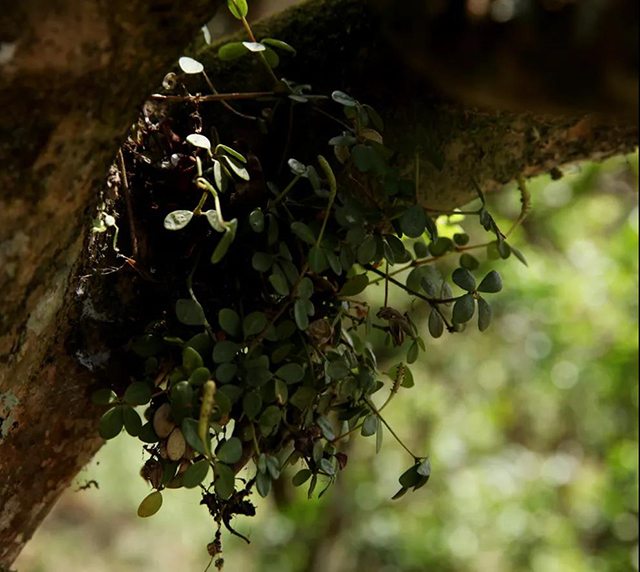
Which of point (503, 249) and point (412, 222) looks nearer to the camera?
point (412, 222)

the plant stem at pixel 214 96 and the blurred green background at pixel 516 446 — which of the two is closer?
the plant stem at pixel 214 96

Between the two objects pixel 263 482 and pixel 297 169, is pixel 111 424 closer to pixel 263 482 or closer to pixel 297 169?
pixel 263 482

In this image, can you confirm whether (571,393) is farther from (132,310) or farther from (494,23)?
(494,23)

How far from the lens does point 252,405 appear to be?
0.73m

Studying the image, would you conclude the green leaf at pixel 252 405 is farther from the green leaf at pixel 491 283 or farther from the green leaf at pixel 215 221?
the green leaf at pixel 491 283

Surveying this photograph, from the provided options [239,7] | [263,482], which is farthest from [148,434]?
[239,7]

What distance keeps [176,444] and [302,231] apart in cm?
24

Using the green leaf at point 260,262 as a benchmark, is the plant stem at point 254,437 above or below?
below

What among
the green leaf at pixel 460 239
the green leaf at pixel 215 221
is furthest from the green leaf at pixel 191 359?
the green leaf at pixel 460 239

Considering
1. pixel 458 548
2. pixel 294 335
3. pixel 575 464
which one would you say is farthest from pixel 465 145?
pixel 575 464

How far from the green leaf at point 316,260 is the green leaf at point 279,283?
3 cm

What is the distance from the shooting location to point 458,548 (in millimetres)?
3410

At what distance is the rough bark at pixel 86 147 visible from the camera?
0.53m

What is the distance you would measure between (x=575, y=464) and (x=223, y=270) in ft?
11.6
